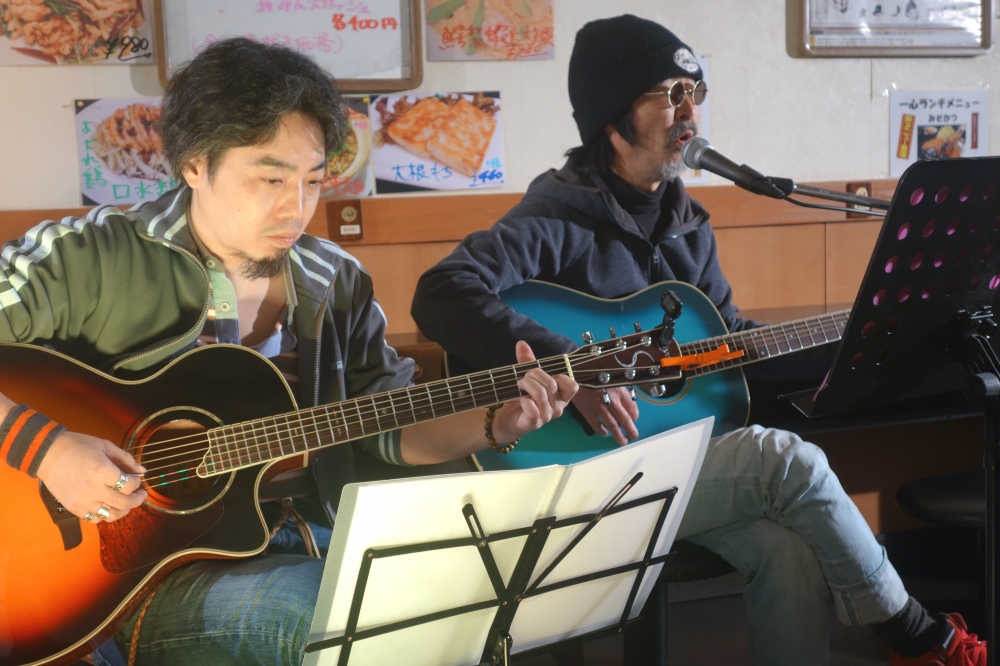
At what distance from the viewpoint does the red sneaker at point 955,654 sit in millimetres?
1627

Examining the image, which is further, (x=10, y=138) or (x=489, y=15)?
(x=489, y=15)

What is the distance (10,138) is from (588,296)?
1562 millimetres

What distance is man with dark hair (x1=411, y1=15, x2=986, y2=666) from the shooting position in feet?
5.20

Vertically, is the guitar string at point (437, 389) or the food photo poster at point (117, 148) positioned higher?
the food photo poster at point (117, 148)

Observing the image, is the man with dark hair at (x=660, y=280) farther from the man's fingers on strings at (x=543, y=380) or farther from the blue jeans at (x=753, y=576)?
the man's fingers on strings at (x=543, y=380)

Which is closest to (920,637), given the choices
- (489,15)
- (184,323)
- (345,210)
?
(184,323)

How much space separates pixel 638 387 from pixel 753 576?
0.48m

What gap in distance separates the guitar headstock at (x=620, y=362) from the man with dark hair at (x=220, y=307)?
7 cm

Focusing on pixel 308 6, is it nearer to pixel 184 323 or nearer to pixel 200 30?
pixel 200 30

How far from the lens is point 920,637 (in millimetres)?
1623

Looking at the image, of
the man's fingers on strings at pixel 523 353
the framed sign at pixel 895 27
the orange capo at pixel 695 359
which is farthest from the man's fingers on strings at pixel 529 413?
the framed sign at pixel 895 27

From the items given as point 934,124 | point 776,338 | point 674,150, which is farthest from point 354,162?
point 934,124

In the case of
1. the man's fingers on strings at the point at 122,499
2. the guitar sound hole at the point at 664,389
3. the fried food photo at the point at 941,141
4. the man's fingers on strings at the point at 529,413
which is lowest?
the guitar sound hole at the point at 664,389

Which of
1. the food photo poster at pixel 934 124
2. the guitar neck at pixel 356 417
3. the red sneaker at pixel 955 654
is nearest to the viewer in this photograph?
the guitar neck at pixel 356 417
